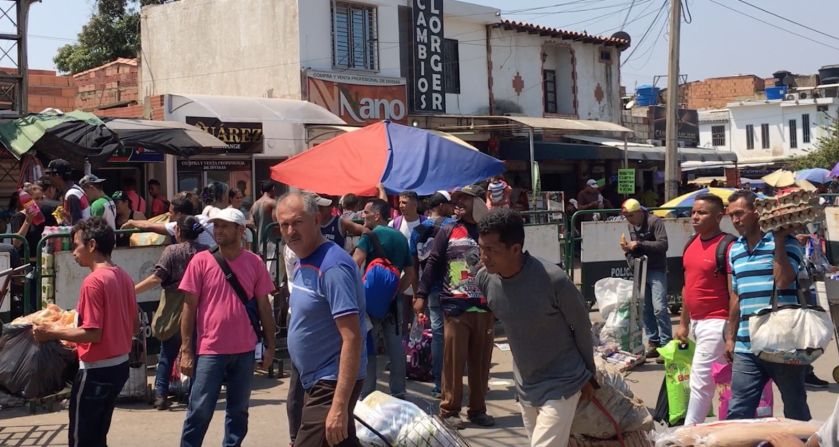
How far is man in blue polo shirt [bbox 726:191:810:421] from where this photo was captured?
18.0ft

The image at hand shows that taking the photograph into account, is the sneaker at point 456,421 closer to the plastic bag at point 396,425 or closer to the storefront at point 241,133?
the plastic bag at point 396,425

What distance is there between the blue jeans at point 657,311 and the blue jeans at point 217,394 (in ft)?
18.0

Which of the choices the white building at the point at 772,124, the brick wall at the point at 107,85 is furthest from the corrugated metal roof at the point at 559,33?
the white building at the point at 772,124

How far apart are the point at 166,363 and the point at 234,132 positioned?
940 centimetres

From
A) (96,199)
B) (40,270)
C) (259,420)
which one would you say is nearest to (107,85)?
(96,199)

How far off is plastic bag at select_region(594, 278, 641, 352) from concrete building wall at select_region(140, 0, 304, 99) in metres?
10.7

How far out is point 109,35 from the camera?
30.1m

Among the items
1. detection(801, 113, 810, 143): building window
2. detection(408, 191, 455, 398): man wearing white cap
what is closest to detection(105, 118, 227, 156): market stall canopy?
detection(408, 191, 455, 398): man wearing white cap

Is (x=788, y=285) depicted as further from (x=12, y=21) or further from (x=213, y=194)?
(x=12, y=21)

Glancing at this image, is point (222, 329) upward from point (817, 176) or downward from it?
downward

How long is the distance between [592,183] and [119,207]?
1104cm

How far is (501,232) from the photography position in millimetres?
4559

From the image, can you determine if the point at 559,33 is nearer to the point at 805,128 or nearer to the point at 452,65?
the point at 452,65

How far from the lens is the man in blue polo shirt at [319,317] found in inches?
176
